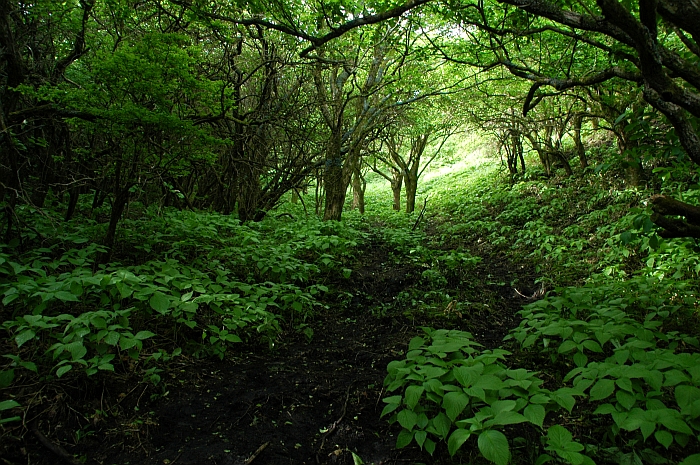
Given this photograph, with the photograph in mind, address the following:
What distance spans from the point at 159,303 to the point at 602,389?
118 inches

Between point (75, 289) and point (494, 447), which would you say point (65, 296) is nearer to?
point (75, 289)

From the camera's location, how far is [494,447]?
1.75 meters

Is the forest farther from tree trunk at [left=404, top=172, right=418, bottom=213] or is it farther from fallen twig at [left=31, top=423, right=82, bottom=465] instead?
tree trunk at [left=404, top=172, right=418, bottom=213]

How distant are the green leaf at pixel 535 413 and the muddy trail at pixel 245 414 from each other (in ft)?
1.96

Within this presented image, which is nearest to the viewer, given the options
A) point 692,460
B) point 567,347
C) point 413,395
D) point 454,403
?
point 692,460

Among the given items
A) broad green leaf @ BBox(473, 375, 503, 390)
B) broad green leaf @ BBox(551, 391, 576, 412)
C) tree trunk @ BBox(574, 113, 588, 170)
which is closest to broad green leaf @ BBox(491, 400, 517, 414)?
broad green leaf @ BBox(473, 375, 503, 390)

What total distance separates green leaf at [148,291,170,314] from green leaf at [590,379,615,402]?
2.86 meters

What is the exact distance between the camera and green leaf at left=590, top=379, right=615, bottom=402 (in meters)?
2.09

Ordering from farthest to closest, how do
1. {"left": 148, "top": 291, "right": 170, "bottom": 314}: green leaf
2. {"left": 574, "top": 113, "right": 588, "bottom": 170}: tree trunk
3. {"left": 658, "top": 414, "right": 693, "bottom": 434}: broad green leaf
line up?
{"left": 574, "top": 113, "right": 588, "bottom": 170}: tree trunk → {"left": 148, "top": 291, "right": 170, "bottom": 314}: green leaf → {"left": 658, "top": 414, "right": 693, "bottom": 434}: broad green leaf

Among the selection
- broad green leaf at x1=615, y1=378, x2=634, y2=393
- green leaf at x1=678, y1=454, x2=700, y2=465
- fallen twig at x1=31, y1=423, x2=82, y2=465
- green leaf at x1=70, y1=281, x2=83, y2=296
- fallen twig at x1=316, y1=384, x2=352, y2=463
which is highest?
green leaf at x1=70, y1=281, x2=83, y2=296

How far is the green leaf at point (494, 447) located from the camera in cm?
170

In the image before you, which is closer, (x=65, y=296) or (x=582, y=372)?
(x=582, y=372)

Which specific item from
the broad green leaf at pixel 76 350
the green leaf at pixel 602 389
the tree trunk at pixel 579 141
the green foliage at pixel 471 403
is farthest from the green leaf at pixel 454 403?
the tree trunk at pixel 579 141

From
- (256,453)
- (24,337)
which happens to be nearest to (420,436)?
(256,453)
